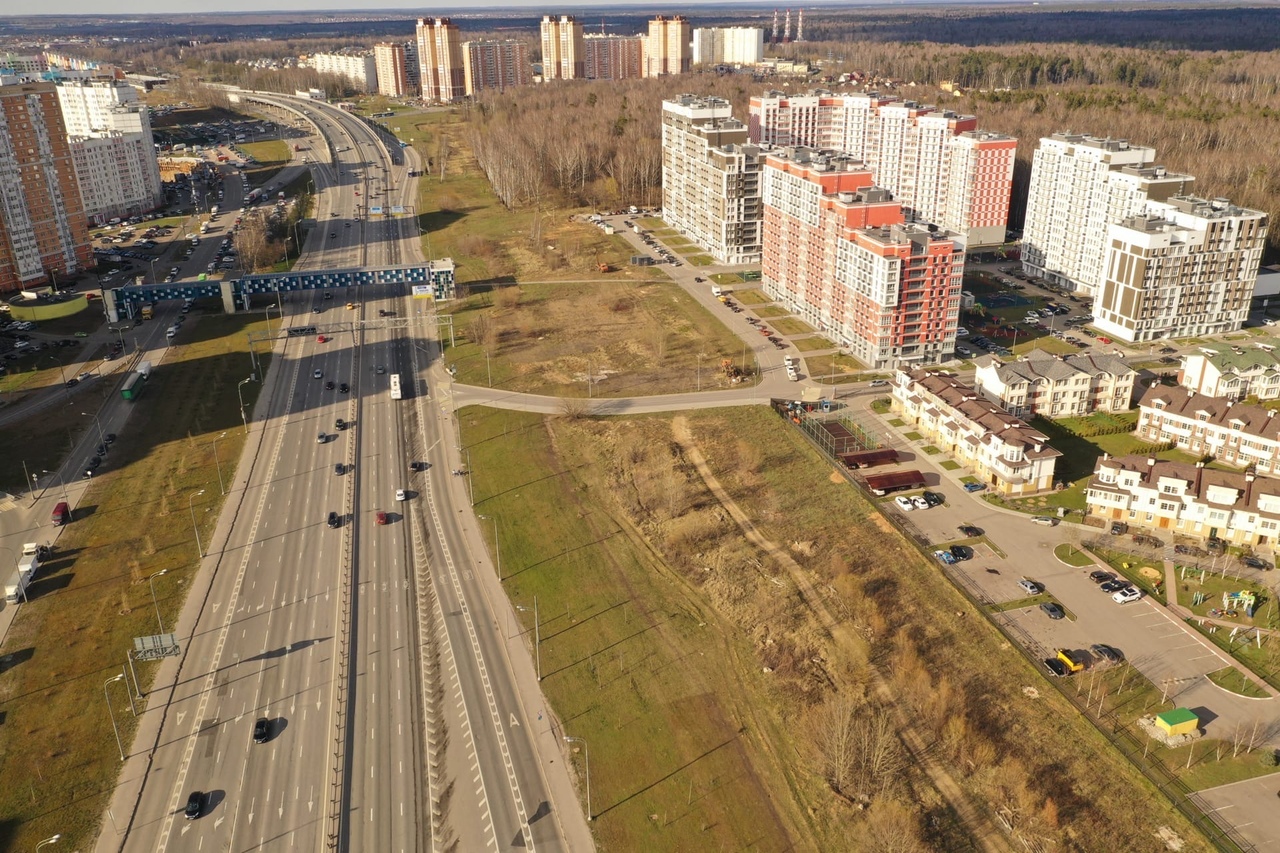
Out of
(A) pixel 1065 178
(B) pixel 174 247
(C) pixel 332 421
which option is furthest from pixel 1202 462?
(B) pixel 174 247

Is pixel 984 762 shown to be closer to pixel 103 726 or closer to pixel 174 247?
pixel 103 726

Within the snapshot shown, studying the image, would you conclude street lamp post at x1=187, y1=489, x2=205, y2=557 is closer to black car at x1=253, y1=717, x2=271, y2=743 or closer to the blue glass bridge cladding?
black car at x1=253, y1=717, x2=271, y2=743

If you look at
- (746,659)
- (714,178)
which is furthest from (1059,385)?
(714,178)

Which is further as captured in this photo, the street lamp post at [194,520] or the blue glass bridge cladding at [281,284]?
the blue glass bridge cladding at [281,284]

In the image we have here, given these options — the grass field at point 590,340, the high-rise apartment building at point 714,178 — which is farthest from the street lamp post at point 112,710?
the high-rise apartment building at point 714,178

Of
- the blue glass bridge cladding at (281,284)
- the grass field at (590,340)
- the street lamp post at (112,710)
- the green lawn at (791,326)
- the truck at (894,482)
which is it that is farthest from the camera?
the blue glass bridge cladding at (281,284)

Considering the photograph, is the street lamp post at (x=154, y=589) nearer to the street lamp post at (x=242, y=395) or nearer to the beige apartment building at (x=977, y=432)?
the street lamp post at (x=242, y=395)
